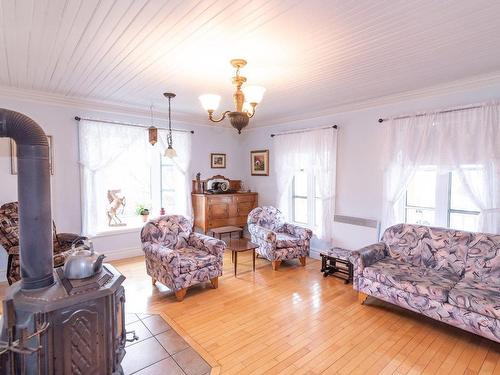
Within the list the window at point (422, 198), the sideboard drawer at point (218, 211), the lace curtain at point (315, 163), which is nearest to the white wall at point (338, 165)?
the lace curtain at point (315, 163)

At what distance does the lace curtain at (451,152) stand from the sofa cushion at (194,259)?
2.44m

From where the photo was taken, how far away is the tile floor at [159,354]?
2.08 m

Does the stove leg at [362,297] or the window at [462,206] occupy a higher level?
the window at [462,206]

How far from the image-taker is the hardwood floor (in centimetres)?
214

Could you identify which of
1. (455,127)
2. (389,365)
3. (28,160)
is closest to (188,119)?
(28,160)

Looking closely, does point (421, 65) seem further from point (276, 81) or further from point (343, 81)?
point (276, 81)

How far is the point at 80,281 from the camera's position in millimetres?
1776

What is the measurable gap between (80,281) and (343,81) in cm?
311

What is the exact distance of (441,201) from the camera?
11.2 ft

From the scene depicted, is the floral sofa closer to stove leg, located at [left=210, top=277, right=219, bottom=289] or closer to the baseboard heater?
the baseboard heater

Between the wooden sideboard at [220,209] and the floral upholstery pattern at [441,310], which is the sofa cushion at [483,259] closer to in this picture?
the floral upholstery pattern at [441,310]

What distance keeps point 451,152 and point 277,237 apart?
98.8 inches

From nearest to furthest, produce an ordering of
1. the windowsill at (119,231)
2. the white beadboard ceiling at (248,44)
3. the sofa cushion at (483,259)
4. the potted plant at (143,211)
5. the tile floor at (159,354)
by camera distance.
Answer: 1. the white beadboard ceiling at (248,44)
2. the tile floor at (159,354)
3. the sofa cushion at (483,259)
4. the windowsill at (119,231)
5. the potted plant at (143,211)

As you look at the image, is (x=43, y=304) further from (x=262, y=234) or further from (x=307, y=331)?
(x=262, y=234)
